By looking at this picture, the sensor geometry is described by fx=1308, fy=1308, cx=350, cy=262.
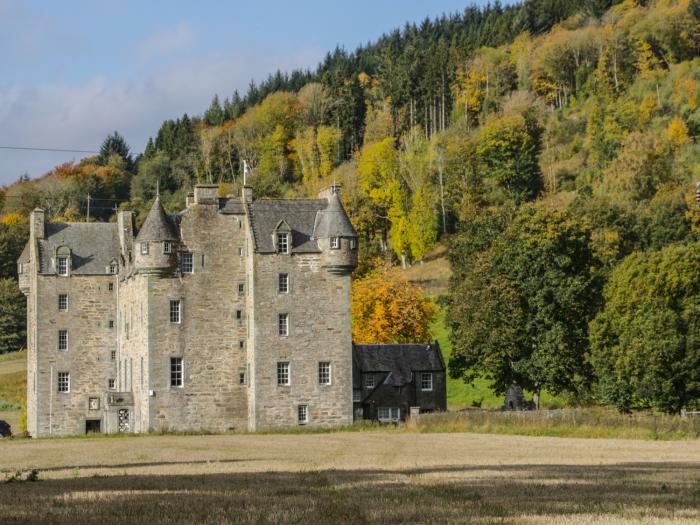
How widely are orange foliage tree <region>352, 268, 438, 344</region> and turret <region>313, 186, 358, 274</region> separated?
19.2m

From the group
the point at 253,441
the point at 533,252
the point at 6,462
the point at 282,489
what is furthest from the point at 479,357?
the point at 282,489

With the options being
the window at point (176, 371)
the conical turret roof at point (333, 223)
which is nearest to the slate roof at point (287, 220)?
the conical turret roof at point (333, 223)

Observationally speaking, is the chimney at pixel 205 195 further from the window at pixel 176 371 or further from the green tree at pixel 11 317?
the green tree at pixel 11 317

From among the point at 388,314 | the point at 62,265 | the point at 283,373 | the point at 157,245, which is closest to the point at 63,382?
the point at 62,265

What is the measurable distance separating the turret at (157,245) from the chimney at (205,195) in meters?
2.21

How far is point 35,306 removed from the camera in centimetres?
8762

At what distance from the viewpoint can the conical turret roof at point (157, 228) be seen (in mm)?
75250

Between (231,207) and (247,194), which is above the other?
(247,194)

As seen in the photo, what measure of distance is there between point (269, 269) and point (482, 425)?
57.8 feet

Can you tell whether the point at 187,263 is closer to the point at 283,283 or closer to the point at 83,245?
the point at 283,283

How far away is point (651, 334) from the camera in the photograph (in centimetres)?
6744

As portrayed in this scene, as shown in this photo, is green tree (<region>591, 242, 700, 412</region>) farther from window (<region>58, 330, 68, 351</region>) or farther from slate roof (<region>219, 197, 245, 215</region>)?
window (<region>58, 330, 68, 351</region>)

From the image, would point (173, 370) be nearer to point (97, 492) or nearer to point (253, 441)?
point (253, 441)

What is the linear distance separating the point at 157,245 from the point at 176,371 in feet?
24.0
